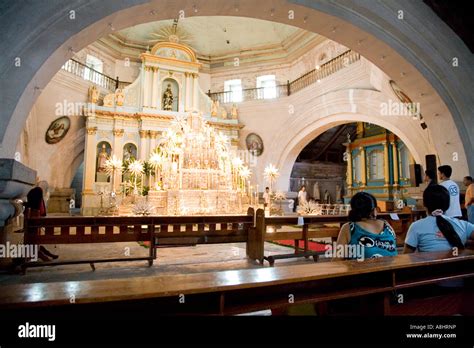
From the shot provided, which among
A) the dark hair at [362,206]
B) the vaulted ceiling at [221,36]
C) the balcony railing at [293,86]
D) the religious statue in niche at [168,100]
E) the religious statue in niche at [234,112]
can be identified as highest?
the vaulted ceiling at [221,36]

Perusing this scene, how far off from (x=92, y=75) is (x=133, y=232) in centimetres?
1126

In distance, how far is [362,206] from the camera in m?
2.15

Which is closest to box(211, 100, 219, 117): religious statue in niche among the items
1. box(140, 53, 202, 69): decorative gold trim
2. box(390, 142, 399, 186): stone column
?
box(140, 53, 202, 69): decorative gold trim

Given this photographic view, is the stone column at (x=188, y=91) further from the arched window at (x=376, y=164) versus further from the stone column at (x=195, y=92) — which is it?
the arched window at (x=376, y=164)

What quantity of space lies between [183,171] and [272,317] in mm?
8311

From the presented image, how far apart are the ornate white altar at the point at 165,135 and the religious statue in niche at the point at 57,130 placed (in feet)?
2.81

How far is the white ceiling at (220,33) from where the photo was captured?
14.1 meters

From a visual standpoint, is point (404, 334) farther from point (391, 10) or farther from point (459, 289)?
point (391, 10)

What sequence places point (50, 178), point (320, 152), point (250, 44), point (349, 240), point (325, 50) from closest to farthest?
point (349, 240), point (50, 178), point (325, 50), point (250, 44), point (320, 152)

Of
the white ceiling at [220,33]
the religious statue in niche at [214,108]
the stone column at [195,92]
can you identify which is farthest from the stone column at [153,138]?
the white ceiling at [220,33]

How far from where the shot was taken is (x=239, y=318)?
1.40 metres

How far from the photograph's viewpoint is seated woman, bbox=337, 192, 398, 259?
6.96ft

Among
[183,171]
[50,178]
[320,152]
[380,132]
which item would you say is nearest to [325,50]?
[380,132]

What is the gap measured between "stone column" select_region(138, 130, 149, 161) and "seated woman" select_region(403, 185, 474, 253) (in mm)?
12226
